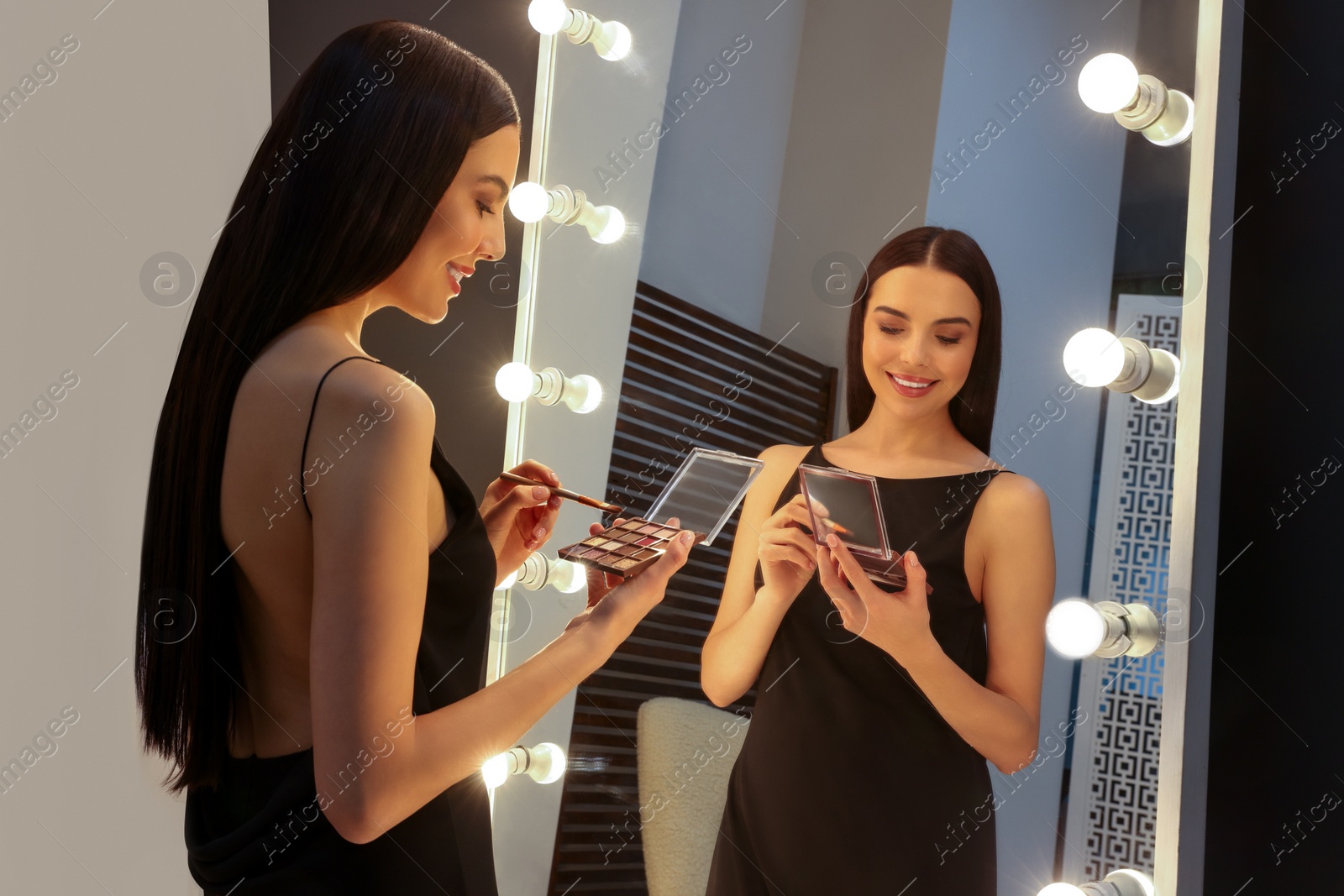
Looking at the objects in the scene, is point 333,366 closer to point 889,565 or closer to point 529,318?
point 889,565

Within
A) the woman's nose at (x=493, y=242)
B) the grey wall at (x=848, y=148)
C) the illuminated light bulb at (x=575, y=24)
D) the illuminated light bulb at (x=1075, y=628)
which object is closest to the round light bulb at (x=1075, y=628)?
the illuminated light bulb at (x=1075, y=628)

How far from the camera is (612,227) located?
157cm

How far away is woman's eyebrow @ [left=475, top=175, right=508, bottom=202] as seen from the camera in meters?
1.11

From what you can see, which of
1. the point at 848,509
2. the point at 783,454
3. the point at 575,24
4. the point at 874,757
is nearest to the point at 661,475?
the point at 783,454

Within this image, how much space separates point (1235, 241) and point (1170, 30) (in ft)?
0.75

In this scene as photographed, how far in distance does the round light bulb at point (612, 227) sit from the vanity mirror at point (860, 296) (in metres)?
0.02

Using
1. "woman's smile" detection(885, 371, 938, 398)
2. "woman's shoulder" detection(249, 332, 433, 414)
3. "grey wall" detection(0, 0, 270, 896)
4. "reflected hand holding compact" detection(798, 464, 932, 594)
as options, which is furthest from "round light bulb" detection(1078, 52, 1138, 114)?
"grey wall" detection(0, 0, 270, 896)

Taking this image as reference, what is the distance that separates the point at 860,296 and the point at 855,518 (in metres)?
0.23

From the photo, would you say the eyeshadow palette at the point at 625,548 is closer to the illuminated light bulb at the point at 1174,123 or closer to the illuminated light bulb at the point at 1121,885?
the illuminated light bulb at the point at 1121,885

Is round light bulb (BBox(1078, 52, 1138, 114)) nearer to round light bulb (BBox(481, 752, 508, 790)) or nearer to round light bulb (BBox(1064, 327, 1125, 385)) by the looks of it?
round light bulb (BBox(1064, 327, 1125, 385))

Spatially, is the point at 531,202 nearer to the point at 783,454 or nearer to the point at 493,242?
the point at 493,242

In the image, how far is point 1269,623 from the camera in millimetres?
1037

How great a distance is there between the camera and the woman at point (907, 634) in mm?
957

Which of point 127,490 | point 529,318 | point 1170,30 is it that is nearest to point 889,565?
point 1170,30
